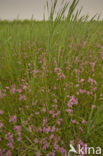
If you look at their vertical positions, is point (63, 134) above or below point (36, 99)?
below

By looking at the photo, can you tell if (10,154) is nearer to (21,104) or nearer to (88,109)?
(21,104)

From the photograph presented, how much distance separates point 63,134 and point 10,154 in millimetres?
464

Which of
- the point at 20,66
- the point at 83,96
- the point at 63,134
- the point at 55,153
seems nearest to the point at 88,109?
the point at 83,96

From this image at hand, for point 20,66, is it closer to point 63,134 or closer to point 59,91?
point 59,91

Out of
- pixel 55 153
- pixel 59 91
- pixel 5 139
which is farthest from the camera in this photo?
pixel 59 91

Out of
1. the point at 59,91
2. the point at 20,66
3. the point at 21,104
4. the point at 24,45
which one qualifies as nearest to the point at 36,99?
the point at 21,104

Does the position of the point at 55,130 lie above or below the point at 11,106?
below

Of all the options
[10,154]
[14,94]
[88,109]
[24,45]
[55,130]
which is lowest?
[10,154]

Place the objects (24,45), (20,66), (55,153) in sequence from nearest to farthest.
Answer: (55,153), (20,66), (24,45)

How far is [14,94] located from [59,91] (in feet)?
1.67

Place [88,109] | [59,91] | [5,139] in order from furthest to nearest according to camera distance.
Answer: [59,91], [88,109], [5,139]

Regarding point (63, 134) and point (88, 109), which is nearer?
point (63, 134)

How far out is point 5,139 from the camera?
116cm

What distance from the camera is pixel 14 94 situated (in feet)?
4.85
